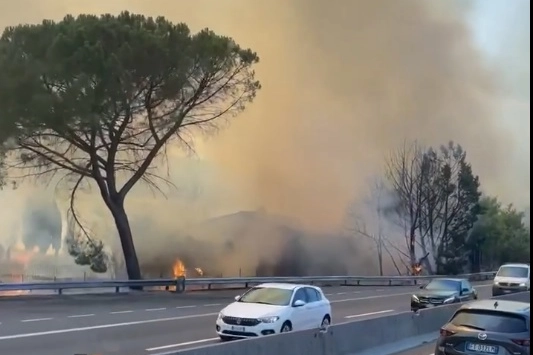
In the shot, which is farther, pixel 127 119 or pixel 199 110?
pixel 199 110

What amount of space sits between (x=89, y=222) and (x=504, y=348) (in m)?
31.5

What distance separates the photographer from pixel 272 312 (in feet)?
52.5

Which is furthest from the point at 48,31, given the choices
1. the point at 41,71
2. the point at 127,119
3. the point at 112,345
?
the point at 112,345

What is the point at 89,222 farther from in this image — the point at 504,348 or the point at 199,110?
the point at 504,348

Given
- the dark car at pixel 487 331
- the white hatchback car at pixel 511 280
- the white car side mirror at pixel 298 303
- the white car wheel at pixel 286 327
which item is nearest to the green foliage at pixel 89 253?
the white hatchback car at pixel 511 280

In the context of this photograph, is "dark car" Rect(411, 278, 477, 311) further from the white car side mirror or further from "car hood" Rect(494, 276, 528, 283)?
the white car side mirror

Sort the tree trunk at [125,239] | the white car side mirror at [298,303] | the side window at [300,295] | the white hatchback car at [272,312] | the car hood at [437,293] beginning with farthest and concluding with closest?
the tree trunk at [125,239]
the car hood at [437,293]
the side window at [300,295]
the white car side mirror at [298,303]
the white hatchback car at [272,312]

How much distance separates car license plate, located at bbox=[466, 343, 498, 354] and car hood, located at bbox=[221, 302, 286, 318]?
18.1ft

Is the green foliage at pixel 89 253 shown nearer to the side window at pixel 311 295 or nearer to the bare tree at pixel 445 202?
the side window at pixel 311 295

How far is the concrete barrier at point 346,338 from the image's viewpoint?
10094mm

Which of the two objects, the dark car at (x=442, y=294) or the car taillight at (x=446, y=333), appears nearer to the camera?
the car taillight at (x=446, y=333)

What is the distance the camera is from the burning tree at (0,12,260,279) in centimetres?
3048

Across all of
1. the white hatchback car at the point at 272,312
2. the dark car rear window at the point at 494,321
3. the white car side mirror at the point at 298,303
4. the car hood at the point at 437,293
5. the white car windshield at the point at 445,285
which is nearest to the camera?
the dark car rear window at the point at 494,321

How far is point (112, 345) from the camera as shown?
→ 15.2 m
